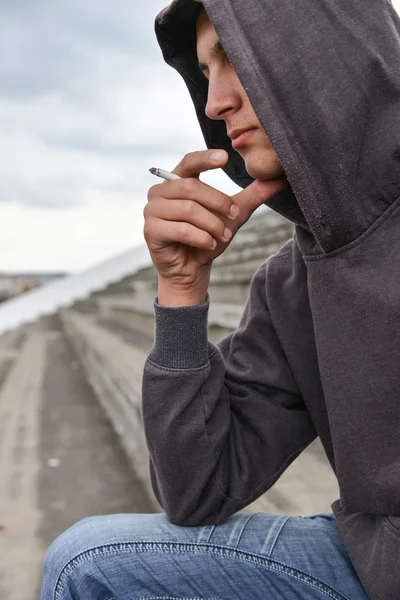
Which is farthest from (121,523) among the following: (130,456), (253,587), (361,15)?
(130,456)

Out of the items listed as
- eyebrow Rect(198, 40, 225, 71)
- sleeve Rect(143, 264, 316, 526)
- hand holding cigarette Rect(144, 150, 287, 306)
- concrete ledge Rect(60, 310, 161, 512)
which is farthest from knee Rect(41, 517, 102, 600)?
concrete ledge Rect(60, 310, 161, 512)

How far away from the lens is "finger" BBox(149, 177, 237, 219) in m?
0.98

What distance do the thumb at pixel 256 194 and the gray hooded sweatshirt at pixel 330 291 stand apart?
0.17 ft

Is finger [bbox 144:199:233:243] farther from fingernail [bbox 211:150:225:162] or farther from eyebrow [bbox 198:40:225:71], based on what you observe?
eyebrow [bbox 198:40:225:71]

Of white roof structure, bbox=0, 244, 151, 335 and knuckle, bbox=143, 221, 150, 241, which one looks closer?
knuckle, bbox=143, 221, 150, 241

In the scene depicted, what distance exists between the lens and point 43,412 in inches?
149

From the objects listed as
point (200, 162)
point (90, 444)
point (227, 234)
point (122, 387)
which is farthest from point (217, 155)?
point (90, 444)

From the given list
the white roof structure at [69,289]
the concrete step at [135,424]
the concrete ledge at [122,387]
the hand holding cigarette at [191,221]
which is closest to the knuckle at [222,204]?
the hand holding cigarette at [191,221]

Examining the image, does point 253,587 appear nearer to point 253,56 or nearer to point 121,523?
point 121,523

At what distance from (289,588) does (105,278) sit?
36.1 ft

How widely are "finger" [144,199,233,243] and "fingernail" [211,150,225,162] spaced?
0.25 feet

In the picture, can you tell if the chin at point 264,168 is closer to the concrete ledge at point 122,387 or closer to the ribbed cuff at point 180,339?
the ribbed cuff at point 180,339

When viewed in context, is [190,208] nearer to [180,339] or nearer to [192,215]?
[192,215]

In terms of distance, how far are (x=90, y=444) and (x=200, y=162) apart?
7.86 ft
